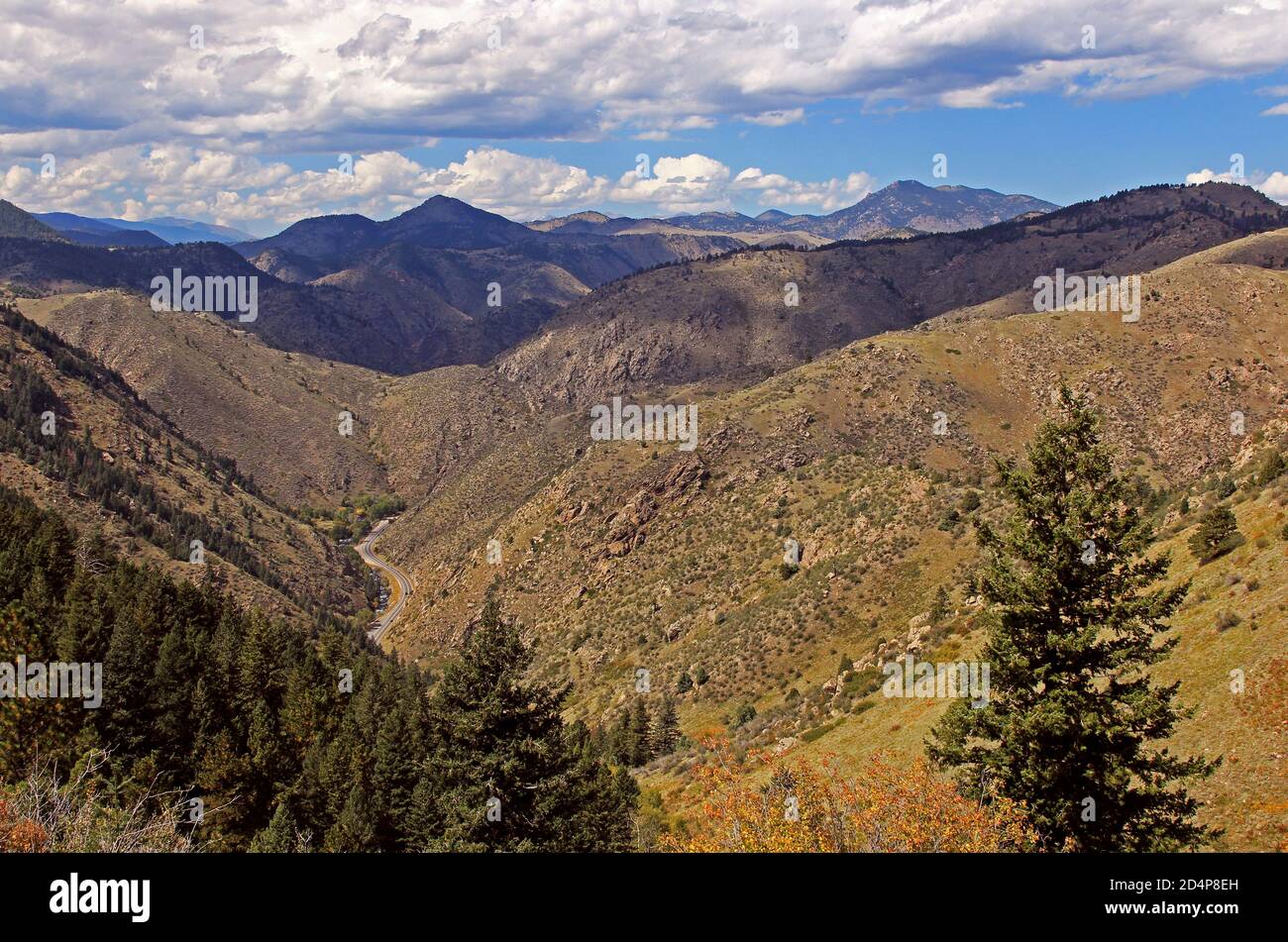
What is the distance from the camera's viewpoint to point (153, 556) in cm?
10494

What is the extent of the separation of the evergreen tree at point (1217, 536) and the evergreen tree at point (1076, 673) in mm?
17067

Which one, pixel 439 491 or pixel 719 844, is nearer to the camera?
pixel 719 844

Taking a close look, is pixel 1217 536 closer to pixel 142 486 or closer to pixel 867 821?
pixel 867 821

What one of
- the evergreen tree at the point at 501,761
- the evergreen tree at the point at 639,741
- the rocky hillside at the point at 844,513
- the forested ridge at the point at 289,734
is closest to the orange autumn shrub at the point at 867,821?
the evergreen tree at the point at 501,761

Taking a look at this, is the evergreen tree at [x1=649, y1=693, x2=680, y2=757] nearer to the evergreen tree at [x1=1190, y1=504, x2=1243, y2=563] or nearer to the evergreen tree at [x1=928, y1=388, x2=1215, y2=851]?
the evergreen tree at [x1=1190, y1=504, x2=1243, y2=563]

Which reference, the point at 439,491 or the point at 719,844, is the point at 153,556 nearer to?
the point at 439,491

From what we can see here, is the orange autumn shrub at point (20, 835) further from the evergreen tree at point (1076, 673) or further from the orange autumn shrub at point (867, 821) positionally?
the evergreen tree at point (1076, 673)

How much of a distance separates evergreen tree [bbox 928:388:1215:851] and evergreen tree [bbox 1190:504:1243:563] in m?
17.1

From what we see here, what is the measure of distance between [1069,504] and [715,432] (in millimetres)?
82338

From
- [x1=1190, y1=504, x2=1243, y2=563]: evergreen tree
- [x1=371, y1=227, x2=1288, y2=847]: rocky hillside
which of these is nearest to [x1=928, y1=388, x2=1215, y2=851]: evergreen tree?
[x1=371, y1=227, x2=1288, y2=847]: rocky hillside

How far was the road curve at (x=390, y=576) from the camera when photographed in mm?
130988

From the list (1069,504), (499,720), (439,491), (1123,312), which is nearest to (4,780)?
(499,720)
